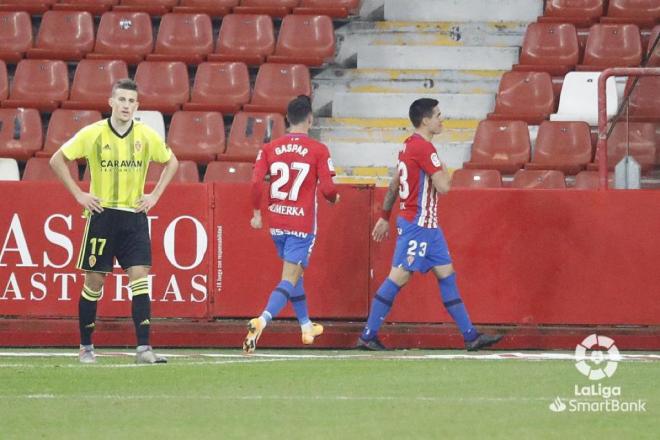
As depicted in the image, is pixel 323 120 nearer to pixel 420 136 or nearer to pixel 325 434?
pixel 420 136

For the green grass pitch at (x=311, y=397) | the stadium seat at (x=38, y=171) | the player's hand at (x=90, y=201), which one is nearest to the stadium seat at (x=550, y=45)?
the stadium seat at (x=38, y=171)

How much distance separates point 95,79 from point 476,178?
15.4 ft

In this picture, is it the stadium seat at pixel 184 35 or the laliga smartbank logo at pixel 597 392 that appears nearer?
the laliga smartbank logo at pixel 597 392

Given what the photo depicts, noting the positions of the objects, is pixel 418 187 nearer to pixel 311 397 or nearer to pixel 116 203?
pixel 116 203

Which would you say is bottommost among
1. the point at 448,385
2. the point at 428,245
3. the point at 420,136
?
the point at 448,385

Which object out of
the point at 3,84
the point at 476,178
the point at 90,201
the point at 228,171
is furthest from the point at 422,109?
the point at 3,84

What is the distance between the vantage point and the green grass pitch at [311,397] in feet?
24.8

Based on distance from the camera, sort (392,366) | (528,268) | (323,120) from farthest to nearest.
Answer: (323,120), (528,268), (392,366)

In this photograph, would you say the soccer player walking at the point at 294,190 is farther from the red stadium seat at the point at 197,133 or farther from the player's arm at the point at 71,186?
the red stadium seat at the point at 197,133

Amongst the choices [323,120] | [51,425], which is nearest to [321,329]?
[51,425]

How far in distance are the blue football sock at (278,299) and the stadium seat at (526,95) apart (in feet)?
18.6

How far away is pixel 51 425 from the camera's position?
7.72 meters

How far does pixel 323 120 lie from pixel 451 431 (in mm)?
9786

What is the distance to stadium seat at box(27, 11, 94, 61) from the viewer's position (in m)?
17.9
